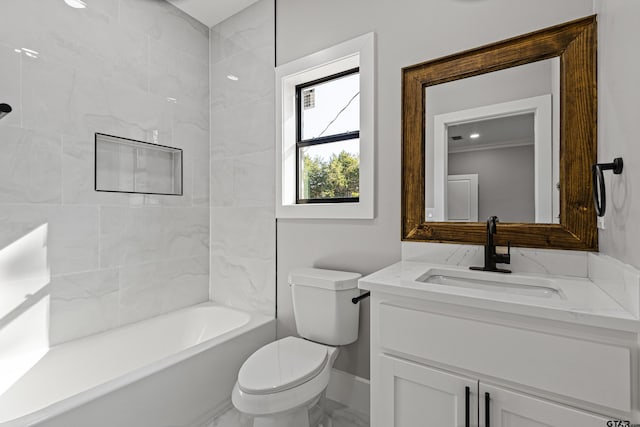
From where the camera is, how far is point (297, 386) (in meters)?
1.33

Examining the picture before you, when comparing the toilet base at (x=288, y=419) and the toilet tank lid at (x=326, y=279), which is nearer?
the toilet base at (x=288, y=419)

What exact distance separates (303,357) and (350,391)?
21.3 inches

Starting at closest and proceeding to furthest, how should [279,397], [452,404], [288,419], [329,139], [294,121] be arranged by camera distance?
[452,404] → [279,397] → [288,419] → [329,139] → [294,121]

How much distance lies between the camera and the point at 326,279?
1.67 m

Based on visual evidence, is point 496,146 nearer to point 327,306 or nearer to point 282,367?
point 327,306

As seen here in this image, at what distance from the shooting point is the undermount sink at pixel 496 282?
120 centimetres

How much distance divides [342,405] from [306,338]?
1.57 ft

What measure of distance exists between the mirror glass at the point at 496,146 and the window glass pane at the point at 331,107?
548 mm

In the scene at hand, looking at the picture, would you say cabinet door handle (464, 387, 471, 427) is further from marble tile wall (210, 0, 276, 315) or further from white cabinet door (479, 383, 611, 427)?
marble tile wall (210, 0, 276, 315)

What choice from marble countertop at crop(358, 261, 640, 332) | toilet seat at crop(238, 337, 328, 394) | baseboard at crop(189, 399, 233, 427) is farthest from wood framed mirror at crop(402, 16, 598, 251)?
baseboard at crop(189, 399, 233, 427)

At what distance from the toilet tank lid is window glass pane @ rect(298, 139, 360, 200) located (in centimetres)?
51

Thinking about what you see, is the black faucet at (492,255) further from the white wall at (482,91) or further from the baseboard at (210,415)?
the baseboard at (210,415)

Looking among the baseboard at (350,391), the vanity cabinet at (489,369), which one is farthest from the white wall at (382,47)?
the vanity cabinet at (489,369)

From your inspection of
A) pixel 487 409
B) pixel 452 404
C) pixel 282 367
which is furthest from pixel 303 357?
pixel 487 409
